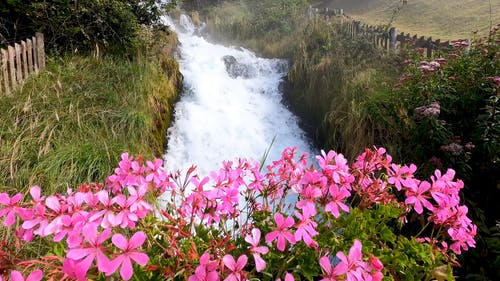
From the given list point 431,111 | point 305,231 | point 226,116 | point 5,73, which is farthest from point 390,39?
point 305,231

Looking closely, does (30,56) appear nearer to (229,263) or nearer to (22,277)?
(22,277)

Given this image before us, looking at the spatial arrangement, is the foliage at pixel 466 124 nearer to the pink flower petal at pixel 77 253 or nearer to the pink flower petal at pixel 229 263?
the pink flower petal at pixel 229 263

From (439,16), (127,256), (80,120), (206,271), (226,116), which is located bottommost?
(226,116)

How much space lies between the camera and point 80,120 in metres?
4.19

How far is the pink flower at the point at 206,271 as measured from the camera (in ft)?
2.92

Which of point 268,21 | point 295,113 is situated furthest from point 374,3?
point 295,113

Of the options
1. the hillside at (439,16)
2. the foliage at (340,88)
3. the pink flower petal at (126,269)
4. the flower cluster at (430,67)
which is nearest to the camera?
the pink flower petal at (126,269)

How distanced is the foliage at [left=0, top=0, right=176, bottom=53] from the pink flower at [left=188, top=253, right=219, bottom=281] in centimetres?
568

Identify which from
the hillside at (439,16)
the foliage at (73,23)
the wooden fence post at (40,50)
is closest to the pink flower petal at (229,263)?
the wooden fence post at (40,50)

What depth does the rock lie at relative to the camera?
8.80 m

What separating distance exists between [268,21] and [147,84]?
8.58m

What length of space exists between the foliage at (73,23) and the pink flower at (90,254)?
564 centimetres

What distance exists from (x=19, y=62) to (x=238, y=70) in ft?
16.4

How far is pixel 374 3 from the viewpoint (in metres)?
25.0
